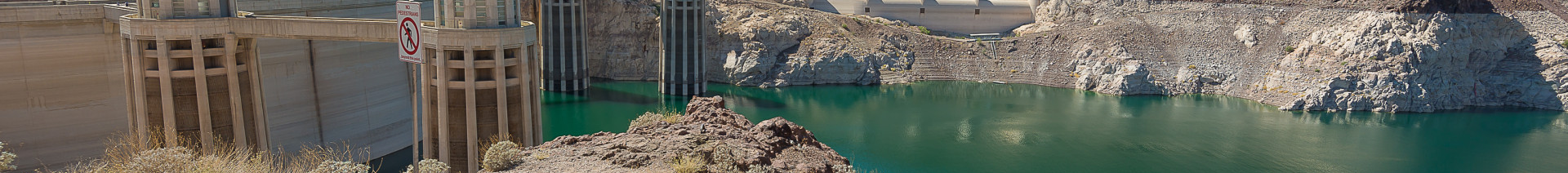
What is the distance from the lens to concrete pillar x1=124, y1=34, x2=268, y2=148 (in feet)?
86.4

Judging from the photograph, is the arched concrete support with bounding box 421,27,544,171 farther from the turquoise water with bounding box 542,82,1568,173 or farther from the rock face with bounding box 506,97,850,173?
the turquoise water with bounding box 542,82,1568,173

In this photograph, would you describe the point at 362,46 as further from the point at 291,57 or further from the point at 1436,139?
the point at 1436,139

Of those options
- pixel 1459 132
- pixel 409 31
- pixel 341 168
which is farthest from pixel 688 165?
pixel 1459 132

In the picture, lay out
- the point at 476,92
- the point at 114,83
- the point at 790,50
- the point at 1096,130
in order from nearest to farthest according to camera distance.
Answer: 1. the point at 476,92
2. the point at 114,83
3. the point at 1096,130
4. the point at 790,50

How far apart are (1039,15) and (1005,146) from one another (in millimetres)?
30844

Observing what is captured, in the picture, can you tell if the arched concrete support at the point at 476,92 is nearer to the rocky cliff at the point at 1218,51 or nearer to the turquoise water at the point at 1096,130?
the turquoise water at the point at 1096,130

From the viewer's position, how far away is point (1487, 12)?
202 ft

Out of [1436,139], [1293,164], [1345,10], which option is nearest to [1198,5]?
[1345,10]

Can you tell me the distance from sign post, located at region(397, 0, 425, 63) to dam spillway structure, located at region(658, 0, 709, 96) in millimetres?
35346

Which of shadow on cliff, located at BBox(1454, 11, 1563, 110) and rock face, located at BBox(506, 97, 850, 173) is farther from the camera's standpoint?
shadow on cliff, located at BBox(1454, 11, 1563, 110)

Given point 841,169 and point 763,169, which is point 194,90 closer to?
point 763,169

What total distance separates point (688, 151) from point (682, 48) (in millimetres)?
39569

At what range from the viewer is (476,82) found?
24750 millimetres

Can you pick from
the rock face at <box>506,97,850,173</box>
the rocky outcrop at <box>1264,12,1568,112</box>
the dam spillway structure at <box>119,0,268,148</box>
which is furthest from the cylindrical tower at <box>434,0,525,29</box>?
the rocky outcrop at <box>1264,12,1568,112</box>
